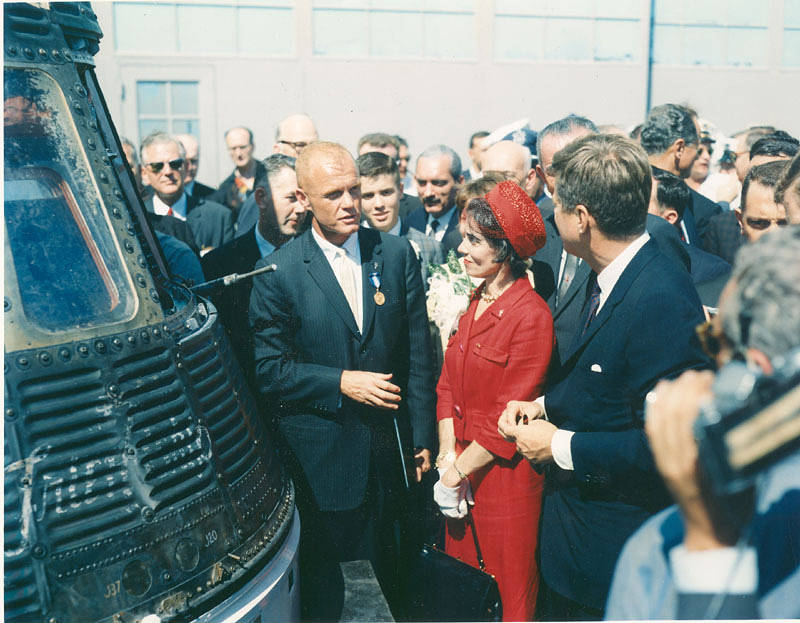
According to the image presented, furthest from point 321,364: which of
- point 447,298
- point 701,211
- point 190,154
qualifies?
point 190,154

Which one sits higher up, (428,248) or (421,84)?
(421,84)

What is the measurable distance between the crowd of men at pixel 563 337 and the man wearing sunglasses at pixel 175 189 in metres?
0.60

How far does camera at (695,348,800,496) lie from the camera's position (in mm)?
972

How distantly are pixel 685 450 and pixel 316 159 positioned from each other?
2.50 meters

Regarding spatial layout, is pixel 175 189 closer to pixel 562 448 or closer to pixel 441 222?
pixel 441 222

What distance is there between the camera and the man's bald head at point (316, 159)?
322 cm

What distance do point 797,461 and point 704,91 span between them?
9.01 m

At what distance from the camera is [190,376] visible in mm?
2160

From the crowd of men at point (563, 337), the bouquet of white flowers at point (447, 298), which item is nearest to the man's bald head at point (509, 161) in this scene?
the crowd of men at point (563, 337)

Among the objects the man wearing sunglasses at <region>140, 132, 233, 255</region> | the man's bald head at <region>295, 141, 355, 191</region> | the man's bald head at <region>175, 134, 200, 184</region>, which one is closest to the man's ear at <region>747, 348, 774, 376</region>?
the man's bald head at <region>295, 141, 355, 191</region>

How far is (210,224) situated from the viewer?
5934mm

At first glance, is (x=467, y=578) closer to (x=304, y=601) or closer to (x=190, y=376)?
(x=304, y=601)

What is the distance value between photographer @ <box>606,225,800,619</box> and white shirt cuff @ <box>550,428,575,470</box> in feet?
3.54

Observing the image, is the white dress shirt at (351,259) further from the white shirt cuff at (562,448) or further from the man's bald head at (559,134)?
the man's bald head at (559,134)
